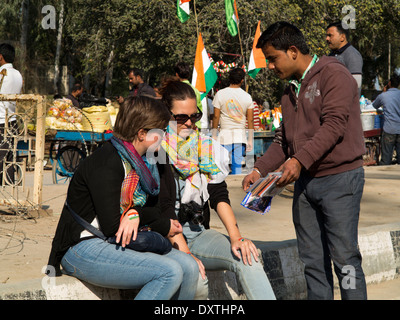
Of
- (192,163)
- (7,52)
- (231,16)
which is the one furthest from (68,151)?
(192,163)

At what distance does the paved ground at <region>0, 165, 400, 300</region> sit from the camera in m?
4.88

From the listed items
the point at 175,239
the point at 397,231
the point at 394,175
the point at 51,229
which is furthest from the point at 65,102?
the point at 175,239

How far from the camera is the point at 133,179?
3373mm

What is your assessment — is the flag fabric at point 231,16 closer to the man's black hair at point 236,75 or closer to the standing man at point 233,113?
the standing man at point 233,113

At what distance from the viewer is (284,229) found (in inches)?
269

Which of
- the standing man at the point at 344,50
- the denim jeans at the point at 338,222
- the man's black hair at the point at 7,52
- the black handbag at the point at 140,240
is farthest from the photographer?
the man's black hair at the point at 7,52

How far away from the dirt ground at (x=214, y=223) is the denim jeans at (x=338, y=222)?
6.47 ft

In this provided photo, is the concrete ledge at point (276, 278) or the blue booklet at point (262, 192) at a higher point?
the blue booklet at point (262, 192)

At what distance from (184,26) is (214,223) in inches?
723

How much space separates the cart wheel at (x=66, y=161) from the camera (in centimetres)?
1130

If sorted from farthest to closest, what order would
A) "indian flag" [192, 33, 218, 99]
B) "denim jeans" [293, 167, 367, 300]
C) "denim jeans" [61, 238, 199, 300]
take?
"indian flag" [192, 33, 218, 99]
"denim jeans" [293, 167, 367, 300]
"denim jeans" [61, 238, 199, 300]

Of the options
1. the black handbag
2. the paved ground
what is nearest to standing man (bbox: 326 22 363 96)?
the paved ground

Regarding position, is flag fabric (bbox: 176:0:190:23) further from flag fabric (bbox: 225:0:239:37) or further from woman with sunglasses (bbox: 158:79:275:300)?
woman with sunglasses (bbox: 158:79:275:300)

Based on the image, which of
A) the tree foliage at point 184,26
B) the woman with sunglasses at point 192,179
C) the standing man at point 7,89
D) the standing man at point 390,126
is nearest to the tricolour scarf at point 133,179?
the woman with sunglasses at point 192,179
